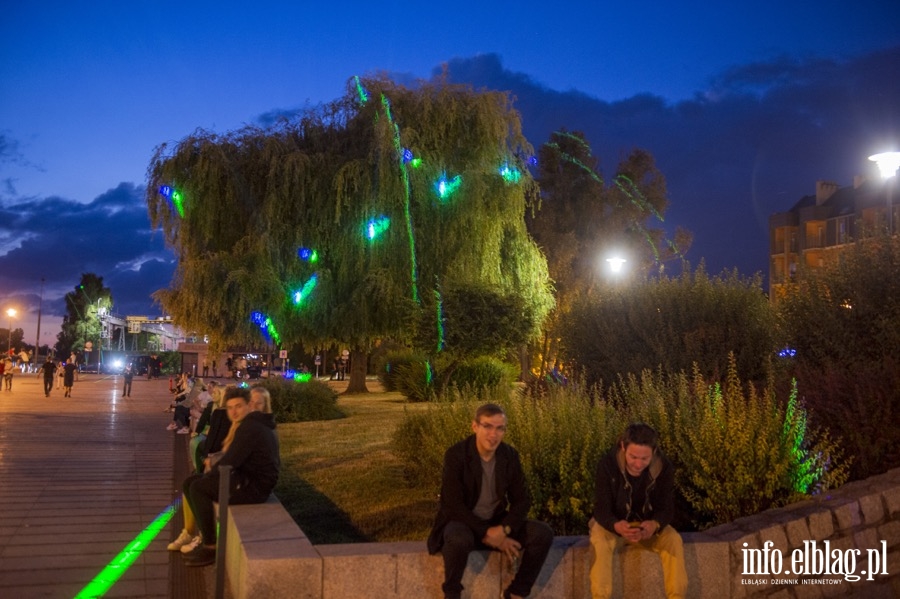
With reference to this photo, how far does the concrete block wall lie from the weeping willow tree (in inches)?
738

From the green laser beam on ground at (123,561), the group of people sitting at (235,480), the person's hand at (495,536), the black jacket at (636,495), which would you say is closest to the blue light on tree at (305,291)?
the green laser beam on ground at (123,561)

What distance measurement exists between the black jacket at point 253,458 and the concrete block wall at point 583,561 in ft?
0.83

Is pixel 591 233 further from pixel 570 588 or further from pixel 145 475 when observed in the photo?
pixel 570 588

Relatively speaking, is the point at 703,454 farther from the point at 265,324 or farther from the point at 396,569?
the point at 265,324

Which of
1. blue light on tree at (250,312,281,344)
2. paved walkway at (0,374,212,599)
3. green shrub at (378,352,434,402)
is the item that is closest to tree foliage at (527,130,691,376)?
green shrub at (378,352,434,402)

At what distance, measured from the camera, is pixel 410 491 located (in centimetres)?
1097

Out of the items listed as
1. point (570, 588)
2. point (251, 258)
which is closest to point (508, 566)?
point (570, 588)

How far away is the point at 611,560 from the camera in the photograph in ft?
19.8

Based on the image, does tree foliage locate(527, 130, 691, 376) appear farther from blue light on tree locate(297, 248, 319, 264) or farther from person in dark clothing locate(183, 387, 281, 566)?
person in dark clothing locate(183, 387, 281, 566)

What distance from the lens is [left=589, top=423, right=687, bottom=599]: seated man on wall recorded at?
5.95 m

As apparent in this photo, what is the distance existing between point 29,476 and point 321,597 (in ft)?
27.7

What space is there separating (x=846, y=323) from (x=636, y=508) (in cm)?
708

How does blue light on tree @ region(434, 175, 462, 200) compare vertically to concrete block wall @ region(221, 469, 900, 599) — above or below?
above

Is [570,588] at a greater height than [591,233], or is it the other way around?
[591,233]
